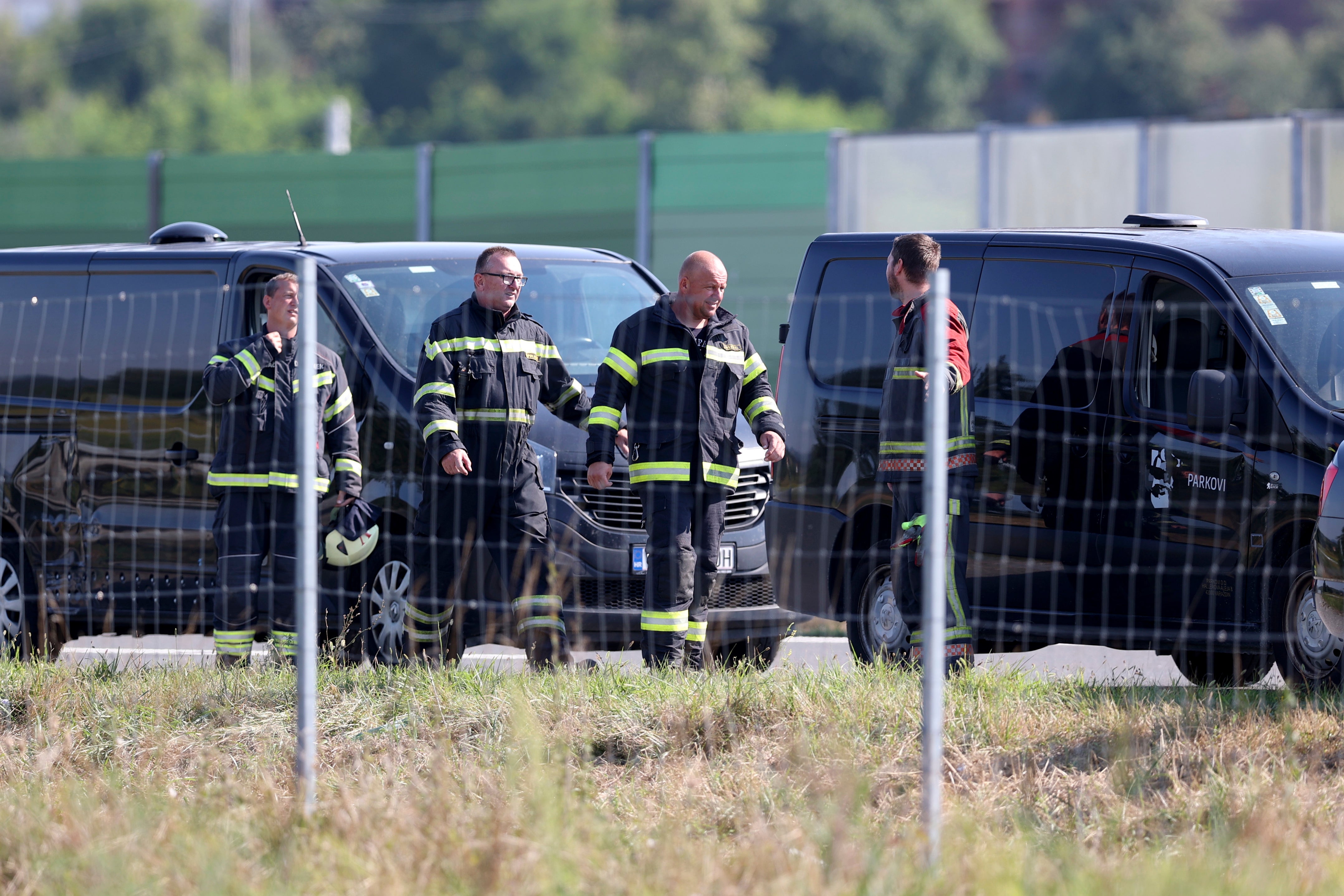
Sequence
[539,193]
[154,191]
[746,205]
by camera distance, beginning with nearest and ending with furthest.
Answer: [746,205] < [539,193] < [154,191]

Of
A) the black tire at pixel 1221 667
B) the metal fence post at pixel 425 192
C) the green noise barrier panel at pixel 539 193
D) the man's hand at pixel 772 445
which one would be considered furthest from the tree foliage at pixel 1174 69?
the man's hand at pixel 772 445

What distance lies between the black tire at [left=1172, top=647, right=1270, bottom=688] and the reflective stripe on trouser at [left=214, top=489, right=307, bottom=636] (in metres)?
3.58

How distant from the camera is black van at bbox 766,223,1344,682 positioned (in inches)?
254

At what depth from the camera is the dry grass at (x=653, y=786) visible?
4.11 meters

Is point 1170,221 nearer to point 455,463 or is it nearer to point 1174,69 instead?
point 455,463

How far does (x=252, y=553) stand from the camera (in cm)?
718

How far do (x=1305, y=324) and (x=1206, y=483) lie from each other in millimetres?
720

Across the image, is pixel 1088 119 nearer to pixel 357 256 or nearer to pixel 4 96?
pixel 4 96

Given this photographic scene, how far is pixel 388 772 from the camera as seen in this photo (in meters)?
5.20

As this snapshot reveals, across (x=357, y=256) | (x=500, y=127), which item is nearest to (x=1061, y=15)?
(x=500, y=127)

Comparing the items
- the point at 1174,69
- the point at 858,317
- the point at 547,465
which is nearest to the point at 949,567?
the point at 858,317

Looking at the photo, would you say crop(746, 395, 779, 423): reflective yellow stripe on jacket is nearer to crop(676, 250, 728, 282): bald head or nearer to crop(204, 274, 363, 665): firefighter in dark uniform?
crop(676, 250, 728, 282): bald head

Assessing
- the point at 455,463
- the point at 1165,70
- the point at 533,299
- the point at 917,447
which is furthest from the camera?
the point at 1165,70

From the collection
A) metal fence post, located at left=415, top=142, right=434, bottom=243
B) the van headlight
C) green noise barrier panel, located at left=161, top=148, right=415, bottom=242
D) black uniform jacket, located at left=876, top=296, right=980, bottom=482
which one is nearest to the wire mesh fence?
the van headlight
